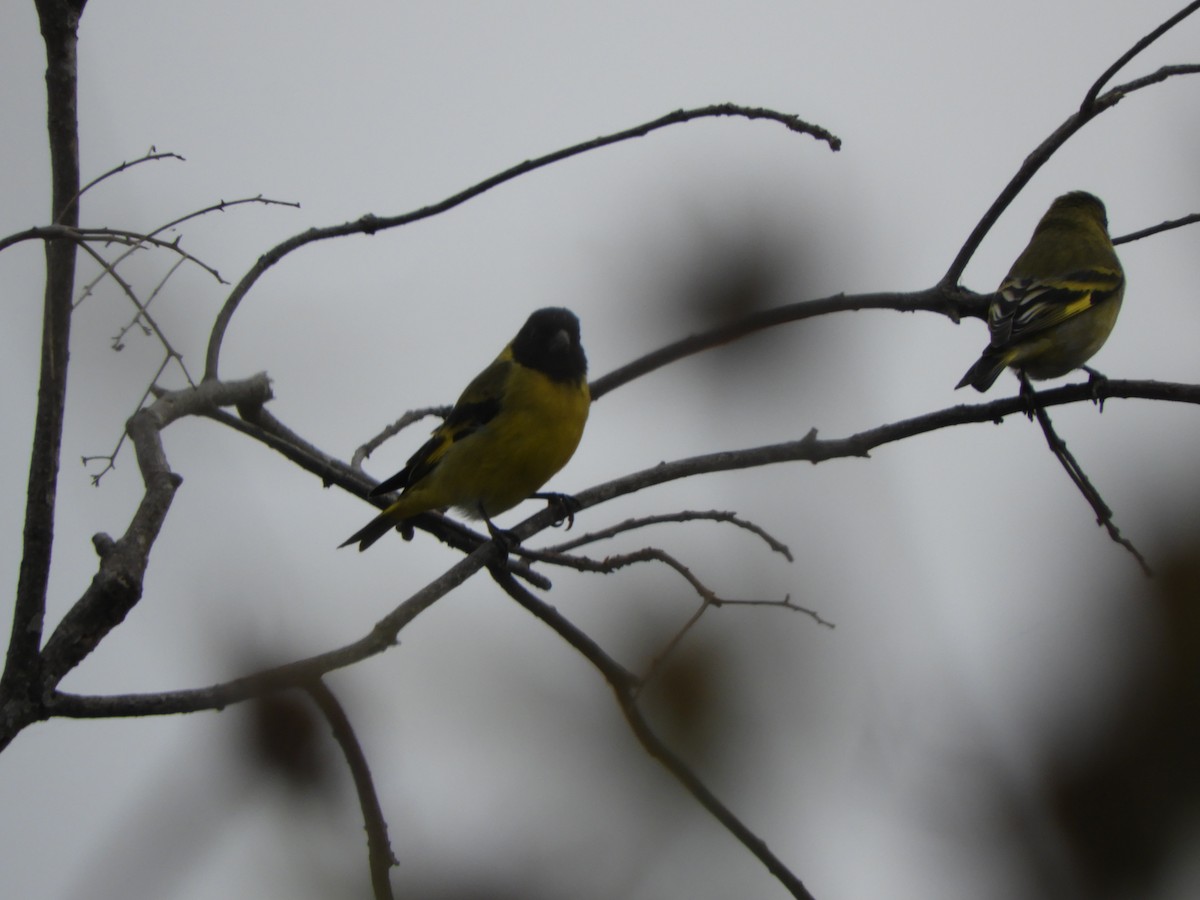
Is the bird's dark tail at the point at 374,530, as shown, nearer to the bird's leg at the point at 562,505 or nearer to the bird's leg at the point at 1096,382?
the bird's leg at the point at 562,505

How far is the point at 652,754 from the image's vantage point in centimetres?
219

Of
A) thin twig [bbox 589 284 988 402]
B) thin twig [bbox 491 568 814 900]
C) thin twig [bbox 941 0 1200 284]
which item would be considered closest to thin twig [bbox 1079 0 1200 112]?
thin twig [bbox 941 0 1200 284]

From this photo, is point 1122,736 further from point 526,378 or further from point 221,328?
point 526,378

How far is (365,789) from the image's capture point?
242 cm

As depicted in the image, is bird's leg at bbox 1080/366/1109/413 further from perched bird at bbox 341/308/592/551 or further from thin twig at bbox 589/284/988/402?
perched bird at bbox 341/308/592/551

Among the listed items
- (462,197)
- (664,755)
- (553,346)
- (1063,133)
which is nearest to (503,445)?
(553,346)

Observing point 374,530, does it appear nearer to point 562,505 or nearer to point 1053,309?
point 562,505

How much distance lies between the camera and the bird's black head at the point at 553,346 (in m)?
5.56

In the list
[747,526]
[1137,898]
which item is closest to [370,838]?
[1137,898]

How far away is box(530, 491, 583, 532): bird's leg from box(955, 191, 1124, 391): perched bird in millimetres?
2013

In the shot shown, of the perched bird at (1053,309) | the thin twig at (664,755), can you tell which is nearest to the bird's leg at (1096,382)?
the perched bird at (1053,309)

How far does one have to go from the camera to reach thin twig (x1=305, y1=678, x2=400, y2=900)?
1979 millimetres

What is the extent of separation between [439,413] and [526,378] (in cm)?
69

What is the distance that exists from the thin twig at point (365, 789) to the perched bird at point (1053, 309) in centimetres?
368
